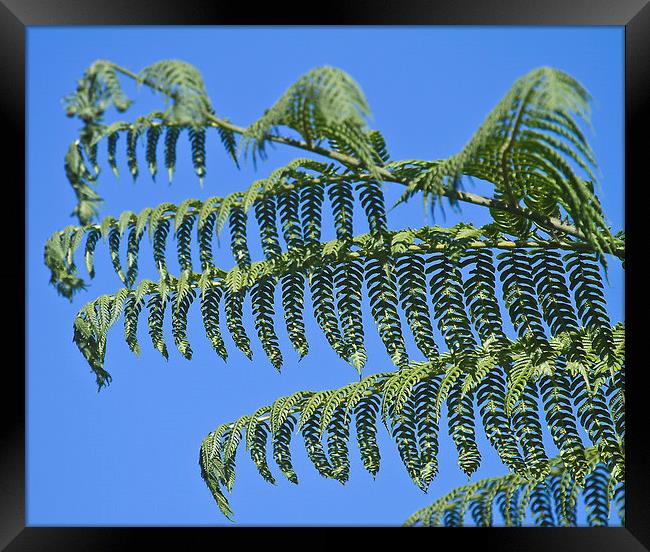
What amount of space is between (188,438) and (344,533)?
450 mm

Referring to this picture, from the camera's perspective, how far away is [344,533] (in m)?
1.77

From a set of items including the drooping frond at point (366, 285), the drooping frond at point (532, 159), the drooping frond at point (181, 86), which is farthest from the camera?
the drooping frond at point (366, 285)

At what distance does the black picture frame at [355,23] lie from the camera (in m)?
1.76

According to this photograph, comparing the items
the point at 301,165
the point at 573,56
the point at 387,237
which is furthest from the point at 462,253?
the point at 573,56

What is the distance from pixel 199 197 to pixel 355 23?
1.81 feet

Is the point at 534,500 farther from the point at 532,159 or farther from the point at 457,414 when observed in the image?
the point at 532,159

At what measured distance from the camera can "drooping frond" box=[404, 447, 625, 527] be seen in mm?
1831

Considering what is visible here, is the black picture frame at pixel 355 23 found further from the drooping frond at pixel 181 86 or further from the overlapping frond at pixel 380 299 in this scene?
the drooping frond at pixel 181 86

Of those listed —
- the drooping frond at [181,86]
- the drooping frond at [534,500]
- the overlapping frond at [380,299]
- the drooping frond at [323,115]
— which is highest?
the drooping frond at [181,86]

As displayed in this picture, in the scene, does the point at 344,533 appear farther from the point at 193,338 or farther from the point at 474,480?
the point at 193,338

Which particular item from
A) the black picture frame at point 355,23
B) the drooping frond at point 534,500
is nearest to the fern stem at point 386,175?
the black picture frame at point 355,23

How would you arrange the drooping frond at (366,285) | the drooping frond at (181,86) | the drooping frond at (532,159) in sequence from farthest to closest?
the drooping frond at (366,285) < the drooping frond at (181,86) < the drooping frond at (532,159)

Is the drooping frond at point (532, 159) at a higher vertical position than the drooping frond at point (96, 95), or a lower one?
lower

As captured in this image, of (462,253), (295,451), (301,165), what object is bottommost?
(295,451)
